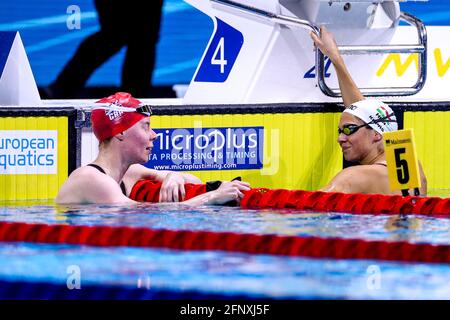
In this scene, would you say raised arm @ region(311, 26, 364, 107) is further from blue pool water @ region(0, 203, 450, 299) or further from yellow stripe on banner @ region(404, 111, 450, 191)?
blue pool water @ region(0, 203, 450, 299)

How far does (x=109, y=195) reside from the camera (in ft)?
19.7

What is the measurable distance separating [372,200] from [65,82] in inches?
142

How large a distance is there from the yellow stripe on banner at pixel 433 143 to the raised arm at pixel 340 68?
0.53 m

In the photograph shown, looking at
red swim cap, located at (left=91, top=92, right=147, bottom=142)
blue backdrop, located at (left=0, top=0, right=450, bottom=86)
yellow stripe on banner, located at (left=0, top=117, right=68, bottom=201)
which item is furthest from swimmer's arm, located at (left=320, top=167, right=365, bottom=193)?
blue backdrop, located at (left=0, top=0, right=450, bottom=86)

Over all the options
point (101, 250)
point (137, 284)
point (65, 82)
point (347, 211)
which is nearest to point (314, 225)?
point (347, 211)

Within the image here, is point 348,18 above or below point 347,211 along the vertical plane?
above

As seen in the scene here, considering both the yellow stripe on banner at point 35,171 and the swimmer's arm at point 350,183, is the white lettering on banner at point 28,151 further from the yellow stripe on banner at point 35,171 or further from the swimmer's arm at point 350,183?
the swimmer's arm at point 350,183

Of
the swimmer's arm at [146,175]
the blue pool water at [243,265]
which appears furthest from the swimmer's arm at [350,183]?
the swimmer's arm at [146,175]

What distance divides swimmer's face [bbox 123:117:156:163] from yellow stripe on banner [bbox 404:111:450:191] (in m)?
2.16

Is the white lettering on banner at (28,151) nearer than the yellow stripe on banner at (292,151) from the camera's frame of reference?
Yes

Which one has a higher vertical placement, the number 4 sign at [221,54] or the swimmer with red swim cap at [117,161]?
the number 4 sign at [221,54]

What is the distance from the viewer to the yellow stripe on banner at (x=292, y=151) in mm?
7371

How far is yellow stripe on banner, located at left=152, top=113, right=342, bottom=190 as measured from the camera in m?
7.37
